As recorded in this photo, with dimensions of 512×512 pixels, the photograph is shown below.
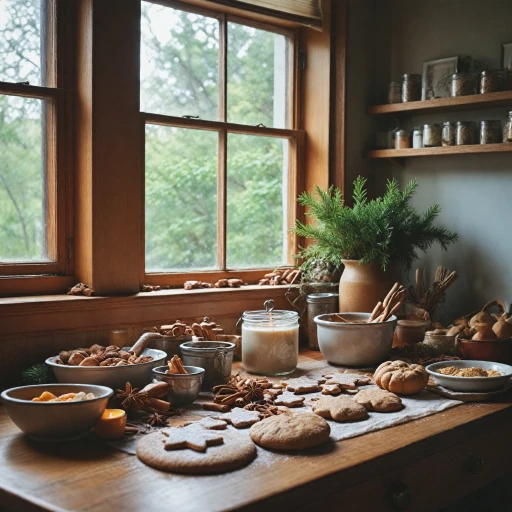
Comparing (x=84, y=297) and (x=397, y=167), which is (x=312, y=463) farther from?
(x=397, y=167)

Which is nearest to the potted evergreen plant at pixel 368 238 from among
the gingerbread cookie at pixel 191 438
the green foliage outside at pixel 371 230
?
the green foliage outside at pixel 371 230

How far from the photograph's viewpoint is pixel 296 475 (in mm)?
1378

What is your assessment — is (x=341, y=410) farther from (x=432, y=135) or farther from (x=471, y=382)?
(x=432, y=135)

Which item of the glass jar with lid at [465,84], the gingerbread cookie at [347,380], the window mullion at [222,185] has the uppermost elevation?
the glass jar with lid at [465,84]

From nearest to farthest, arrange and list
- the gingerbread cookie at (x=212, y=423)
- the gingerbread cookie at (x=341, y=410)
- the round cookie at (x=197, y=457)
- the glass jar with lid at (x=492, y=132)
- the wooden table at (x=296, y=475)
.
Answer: the wooden table at (x=296, y=475) < the round cookie at (x=197, y=457) < the gingerbread cookie at (x=212, y=423) < the gingerbread cookie at (x=341, y=410) < the glass jar with lid at (x=492, y=132)

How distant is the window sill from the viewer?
6.77ft

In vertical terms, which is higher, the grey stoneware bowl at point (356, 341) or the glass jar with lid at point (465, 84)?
the glass jar with lid at point (465, 84)

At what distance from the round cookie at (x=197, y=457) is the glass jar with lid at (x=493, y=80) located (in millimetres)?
1735

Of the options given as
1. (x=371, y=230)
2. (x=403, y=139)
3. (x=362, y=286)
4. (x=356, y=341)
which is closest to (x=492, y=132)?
(x=403, y=139)

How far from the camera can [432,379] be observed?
2.17 metres

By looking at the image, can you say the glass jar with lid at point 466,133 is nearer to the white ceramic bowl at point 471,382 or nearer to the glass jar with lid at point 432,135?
the glass jar with lid at point 432,135

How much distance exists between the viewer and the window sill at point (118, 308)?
2.06 metres

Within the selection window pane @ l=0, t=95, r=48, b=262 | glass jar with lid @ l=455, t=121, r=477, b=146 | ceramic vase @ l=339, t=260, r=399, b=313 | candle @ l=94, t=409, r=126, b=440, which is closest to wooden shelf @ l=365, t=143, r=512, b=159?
glass jar with lid @ l=455, t=121, r=477, b=146

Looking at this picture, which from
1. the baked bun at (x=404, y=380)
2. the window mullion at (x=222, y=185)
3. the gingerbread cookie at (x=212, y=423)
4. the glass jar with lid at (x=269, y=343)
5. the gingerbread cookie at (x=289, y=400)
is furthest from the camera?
the window mullion at (x=222, y=185)
